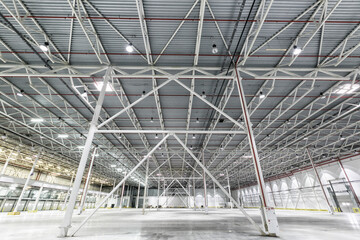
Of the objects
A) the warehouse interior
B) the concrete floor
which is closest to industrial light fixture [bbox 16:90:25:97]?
the warehouse interior

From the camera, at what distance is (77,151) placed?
2436 cm

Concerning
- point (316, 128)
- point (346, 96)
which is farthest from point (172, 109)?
point (316, 128)

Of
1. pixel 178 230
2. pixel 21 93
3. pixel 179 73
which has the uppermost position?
pixel 21 93

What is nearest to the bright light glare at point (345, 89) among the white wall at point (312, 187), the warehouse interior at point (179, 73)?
the warehouse interior at point (179, 73)

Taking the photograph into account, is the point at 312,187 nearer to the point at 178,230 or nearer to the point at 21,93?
the point at 178,230

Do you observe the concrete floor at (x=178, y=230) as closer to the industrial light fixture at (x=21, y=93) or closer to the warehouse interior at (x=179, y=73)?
the warehouse interior at (x=179, y=73)

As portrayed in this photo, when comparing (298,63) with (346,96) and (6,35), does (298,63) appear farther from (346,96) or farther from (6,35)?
(6,35)

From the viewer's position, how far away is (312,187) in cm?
3083

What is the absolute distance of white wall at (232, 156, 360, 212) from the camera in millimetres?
24984

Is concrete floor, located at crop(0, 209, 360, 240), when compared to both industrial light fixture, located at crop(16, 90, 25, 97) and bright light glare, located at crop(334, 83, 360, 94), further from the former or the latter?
bright light glare, located at crop(334, 83, 360, 94)

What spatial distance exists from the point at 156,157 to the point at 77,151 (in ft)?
40.3

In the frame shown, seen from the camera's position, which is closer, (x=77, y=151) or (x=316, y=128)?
(x=316, y=128)

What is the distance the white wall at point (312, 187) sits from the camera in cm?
2498

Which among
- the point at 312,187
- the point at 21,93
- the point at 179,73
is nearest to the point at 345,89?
the point at 179,73
